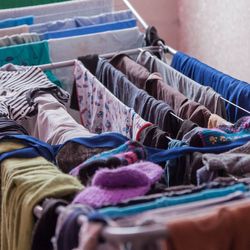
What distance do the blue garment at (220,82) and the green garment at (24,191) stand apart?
676mm

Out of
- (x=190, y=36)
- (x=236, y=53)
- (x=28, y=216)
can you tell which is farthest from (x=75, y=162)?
(x=190, y=36)

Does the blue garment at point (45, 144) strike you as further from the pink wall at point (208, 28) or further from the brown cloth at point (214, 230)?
the pink wall at point (208, 28)

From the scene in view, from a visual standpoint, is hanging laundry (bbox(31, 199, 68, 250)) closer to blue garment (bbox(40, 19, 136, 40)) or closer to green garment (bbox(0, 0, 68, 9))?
blue garment (bbox(40, 19, 136, 40))

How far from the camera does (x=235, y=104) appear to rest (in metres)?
1.65

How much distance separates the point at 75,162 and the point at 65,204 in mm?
294

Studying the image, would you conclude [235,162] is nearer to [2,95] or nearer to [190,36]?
[2,95]

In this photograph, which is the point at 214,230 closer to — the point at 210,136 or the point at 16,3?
the point at 210,136

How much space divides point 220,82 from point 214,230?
0.99 meters

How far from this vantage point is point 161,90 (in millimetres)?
1740

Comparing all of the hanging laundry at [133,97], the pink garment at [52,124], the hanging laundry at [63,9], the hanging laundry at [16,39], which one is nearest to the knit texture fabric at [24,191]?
the pink garment at [52,124]

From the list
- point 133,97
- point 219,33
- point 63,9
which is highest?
point 63,9

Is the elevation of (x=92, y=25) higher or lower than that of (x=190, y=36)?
higher

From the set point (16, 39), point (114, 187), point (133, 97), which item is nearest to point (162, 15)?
point (16, 39)

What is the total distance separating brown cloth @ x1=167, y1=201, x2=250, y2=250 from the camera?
2.56ft
